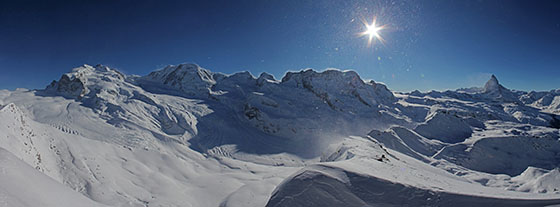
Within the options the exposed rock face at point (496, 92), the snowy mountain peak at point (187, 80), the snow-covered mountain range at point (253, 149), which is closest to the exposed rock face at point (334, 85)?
the snow-covered mountain range at point (253, 149)

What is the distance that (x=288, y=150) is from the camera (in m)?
44.9

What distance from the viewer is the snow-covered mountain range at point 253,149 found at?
27.6 feet

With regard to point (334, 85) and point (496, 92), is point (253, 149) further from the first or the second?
point (496, 92)

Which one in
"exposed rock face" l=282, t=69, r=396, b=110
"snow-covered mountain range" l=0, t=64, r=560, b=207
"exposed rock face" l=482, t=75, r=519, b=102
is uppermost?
"exposed rock face" l=482, t=75, r=519, b=102

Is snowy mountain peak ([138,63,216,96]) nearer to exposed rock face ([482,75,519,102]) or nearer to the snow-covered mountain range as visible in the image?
the snow-covered mountain range

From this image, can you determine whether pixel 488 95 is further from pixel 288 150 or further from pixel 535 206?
pixel 535 206

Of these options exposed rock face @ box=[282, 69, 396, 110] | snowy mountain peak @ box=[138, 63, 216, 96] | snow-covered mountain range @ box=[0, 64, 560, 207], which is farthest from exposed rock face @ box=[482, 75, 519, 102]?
snowy mountain peak @ box=[138, 63, 216, 96]

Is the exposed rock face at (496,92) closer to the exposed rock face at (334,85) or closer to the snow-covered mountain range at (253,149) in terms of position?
the snow-covered mountain range at (253,149)

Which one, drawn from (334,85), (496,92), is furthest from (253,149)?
(496,92)

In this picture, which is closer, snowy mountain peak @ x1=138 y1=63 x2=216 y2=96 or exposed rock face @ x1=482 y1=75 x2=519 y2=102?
snowy mountain peak @ x1=138 y1=63 x2=216 y2=96

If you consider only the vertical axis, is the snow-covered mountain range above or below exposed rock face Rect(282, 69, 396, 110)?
below

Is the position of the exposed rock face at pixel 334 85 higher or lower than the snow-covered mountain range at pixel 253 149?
higher

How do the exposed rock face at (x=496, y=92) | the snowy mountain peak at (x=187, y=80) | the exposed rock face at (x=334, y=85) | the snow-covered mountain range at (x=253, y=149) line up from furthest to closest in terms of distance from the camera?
the exposed rock face at (x=496, y=92) < the exposed rock face at (x=334, y=85) < the snowy mountain peak at (x=187, y=80) < the snow-covered mountain range at (x=253, y=149)

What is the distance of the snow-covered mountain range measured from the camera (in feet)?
27.6
